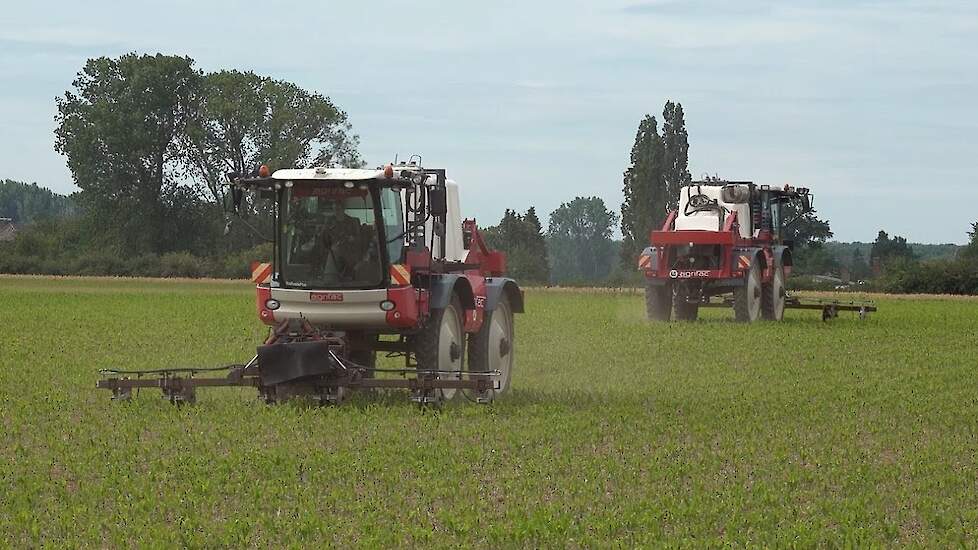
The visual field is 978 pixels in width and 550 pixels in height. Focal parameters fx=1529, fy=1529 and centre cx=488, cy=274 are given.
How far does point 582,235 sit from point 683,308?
143 metres

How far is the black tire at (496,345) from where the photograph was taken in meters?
16.8

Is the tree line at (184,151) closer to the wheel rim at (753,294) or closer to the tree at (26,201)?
the wheel rim at (753,294)

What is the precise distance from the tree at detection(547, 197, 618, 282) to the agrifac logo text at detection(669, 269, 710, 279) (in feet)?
443

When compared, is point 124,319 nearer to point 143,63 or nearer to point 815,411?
point 815,411

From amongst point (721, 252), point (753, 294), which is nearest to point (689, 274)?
point (721, 252)

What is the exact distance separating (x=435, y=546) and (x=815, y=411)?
7.59m

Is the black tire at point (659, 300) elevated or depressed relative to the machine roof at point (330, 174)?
depressed

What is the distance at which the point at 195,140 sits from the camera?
75125 millimetres

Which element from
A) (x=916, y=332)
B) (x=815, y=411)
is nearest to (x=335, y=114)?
(x=916, y=332)

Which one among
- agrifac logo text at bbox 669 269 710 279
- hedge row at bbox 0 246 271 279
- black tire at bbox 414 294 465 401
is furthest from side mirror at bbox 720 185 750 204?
hedge row at bbox 0 246 271 279

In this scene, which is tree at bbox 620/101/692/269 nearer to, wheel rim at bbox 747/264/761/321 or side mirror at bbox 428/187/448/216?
wheel rim at bbox 747/264/761/321

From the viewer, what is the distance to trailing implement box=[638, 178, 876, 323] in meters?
29.7

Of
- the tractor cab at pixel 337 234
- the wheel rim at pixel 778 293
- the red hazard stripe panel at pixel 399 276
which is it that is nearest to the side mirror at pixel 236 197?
the tractor cab at pixel 337 234

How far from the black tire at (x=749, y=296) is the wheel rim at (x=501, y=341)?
509 inches
